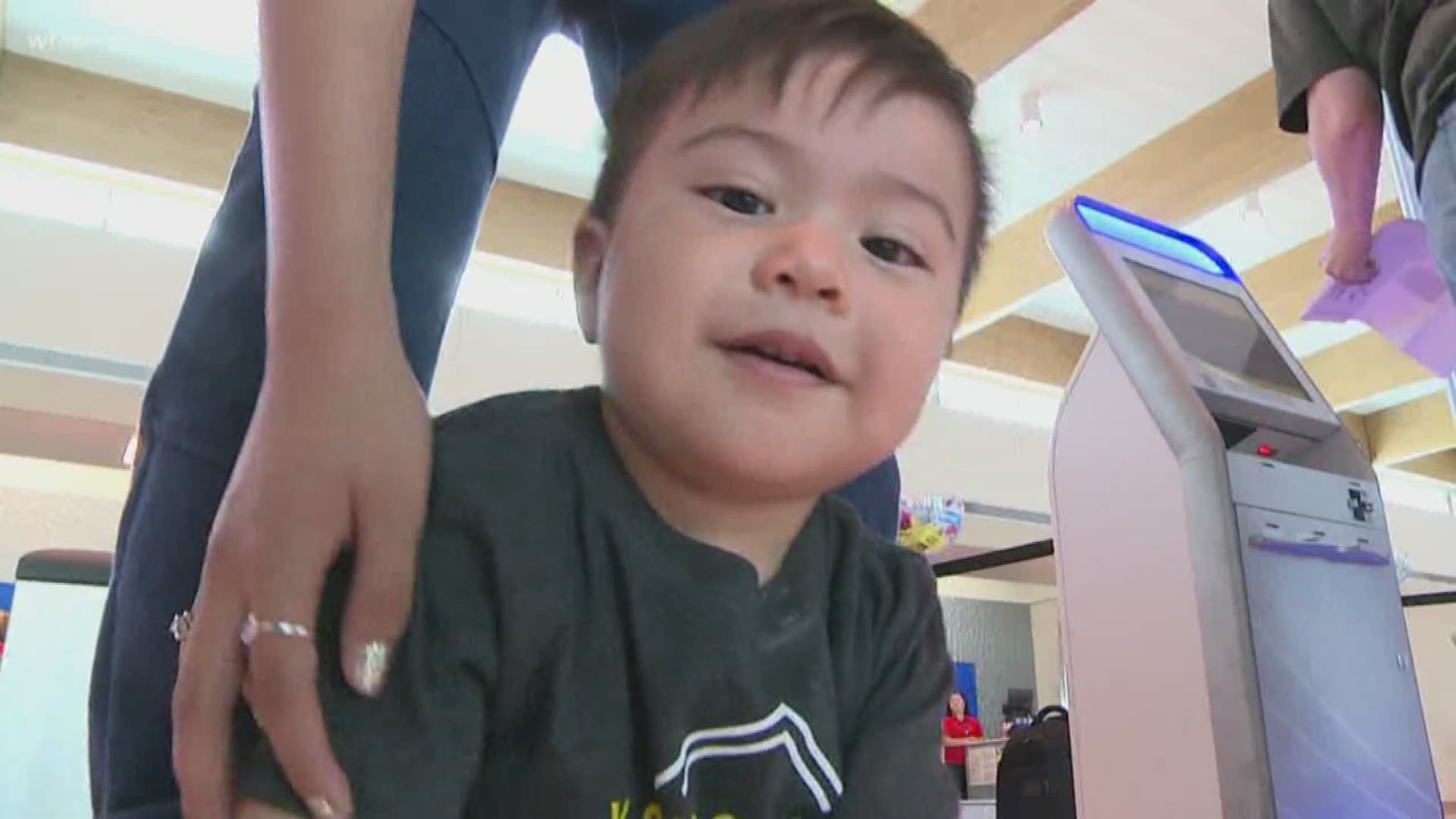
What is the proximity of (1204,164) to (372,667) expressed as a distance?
11.7ft

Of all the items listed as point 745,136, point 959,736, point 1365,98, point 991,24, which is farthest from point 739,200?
point 959,736

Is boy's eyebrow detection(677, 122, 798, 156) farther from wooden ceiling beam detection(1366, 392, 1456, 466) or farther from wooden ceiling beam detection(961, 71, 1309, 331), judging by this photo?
wooden ceiling beam detection(1366, 392, 1456, 466)

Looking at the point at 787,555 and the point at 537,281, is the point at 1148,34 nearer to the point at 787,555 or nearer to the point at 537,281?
the point at 537,281

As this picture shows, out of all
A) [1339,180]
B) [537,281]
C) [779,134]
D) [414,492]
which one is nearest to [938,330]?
[779,134]

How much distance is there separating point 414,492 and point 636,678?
0.12 m

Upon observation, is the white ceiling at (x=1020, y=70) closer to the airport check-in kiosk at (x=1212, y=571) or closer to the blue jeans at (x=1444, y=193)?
the airport check-in kiosk at (x=1212, y=571)

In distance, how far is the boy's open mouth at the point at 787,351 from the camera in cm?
47

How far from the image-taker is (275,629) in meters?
0.41

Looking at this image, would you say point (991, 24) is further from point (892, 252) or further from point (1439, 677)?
point (1439, 677)

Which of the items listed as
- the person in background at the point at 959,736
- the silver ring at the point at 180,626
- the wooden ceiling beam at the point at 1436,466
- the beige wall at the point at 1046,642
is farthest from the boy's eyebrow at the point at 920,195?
the wooden ceiling beam at the point at 1436,466

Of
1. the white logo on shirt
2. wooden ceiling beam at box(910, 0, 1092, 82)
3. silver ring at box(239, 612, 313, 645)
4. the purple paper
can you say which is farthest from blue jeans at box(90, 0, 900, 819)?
wooden ceiling beam at box(910, 0, 1092, 82)

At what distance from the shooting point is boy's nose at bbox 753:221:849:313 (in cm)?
47

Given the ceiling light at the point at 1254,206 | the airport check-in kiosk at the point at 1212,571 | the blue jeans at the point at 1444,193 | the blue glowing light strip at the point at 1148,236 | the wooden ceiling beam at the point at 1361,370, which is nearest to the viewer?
the blue jeans at the point at 1444,193

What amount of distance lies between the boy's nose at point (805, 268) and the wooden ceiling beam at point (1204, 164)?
2.90 meters
